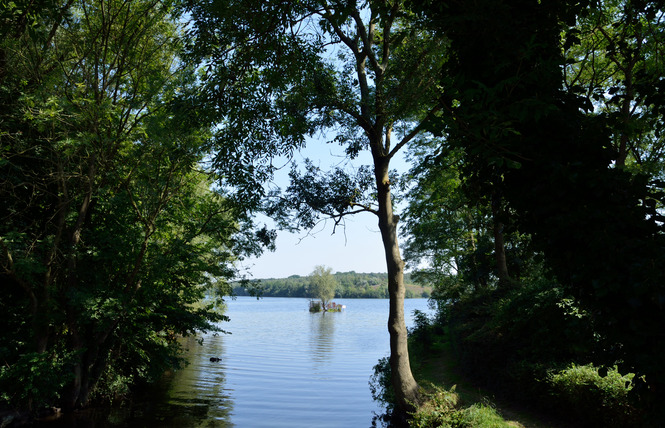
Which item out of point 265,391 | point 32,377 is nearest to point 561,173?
point 32,377

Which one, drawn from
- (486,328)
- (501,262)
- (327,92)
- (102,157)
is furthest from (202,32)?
(501,262)

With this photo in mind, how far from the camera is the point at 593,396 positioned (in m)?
8.34

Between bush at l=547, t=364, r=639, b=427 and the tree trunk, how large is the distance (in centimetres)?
327

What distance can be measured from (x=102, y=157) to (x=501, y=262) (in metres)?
14.7

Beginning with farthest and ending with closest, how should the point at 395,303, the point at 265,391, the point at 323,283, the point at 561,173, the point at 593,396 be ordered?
the point at 323,283
the point at 265,391
the point at 395,303
the point at 593,396
the point at 561,173

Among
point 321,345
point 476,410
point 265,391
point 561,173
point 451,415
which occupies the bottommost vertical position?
point 321,345

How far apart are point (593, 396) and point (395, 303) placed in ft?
15.3

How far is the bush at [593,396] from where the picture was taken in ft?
25.9

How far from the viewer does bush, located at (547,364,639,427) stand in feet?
25.9

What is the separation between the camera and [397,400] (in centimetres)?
1084

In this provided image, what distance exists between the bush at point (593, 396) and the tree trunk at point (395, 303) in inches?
129

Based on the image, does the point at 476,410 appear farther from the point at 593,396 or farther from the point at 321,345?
the point at 321,345

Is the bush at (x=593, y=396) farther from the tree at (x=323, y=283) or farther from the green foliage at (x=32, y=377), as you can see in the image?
the tree at (x=323, y=283)

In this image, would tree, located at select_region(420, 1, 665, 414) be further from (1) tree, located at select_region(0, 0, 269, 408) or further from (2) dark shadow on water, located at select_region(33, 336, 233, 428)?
(2) dark shadow on water, located at select_region(33, 336, 233, 428)
